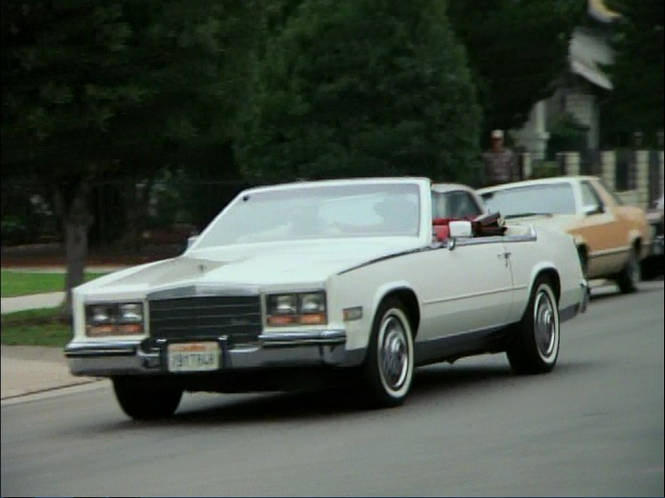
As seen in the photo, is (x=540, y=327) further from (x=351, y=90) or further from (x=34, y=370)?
(x=351, y=90)

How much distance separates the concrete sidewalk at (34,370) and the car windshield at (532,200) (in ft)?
19.5

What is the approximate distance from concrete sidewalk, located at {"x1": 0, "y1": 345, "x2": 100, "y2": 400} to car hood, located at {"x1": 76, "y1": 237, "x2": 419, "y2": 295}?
3209mm

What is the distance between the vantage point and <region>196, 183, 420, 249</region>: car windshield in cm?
619

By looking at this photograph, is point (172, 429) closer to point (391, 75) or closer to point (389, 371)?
point (389, 371)

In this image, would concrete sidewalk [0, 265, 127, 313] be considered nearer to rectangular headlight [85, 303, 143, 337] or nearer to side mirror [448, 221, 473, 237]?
rectangular headlight [85, 303, 143, 337]

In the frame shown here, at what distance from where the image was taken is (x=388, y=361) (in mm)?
8664

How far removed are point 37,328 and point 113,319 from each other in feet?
31.2

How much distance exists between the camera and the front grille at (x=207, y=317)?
744cm

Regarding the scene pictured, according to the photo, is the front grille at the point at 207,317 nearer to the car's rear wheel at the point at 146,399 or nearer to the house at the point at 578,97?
the car's rear wheel at the point at 146,399

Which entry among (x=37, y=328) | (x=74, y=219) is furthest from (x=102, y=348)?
(x=37, y=328)

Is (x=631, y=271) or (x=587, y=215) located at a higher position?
(x=587, y=215)

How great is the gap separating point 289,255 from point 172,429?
79.2 inches

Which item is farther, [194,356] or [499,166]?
[194,356]

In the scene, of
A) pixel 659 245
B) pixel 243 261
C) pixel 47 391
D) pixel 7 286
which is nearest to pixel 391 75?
pixel 7 286
